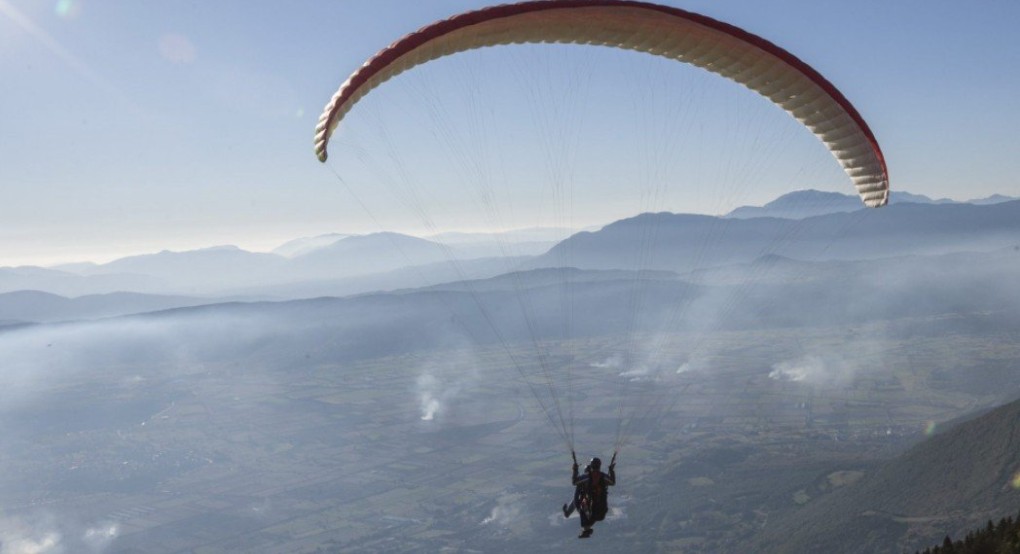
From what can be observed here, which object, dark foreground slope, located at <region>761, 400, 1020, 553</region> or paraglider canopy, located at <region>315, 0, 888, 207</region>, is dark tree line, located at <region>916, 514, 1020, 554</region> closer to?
paraglider canopy, located at <region>315, 0, 888, 207</region>

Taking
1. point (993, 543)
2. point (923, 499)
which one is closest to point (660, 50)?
point (993, 543)

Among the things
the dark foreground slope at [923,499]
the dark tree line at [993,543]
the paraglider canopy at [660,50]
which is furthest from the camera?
the dark foreground slope at [923,499]

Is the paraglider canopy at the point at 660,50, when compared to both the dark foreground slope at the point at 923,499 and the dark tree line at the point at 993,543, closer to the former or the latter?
the dark tree line at the point at 993,543

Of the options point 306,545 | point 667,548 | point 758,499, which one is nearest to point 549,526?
point 667,548

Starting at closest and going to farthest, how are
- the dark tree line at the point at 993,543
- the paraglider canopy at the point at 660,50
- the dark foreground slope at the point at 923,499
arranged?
1. the paraglider canopy at the point at 660,50
2. the dark tree line at the point at 993,543
3. the dark foreground slope at the point at 923,499

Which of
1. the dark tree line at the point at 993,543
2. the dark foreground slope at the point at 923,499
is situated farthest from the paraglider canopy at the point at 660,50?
the dark foreground slope at the point at 923,499

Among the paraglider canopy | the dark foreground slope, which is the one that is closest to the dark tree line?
the paraglider canopy
